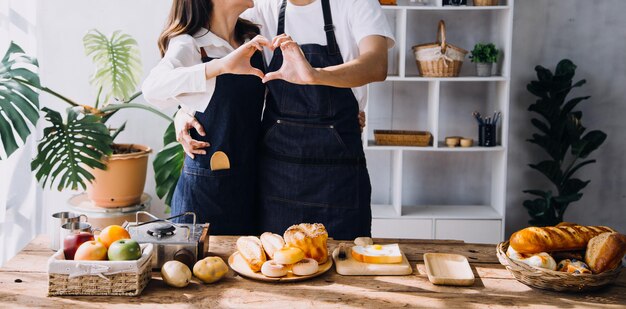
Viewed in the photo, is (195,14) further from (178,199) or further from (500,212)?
(500,212)

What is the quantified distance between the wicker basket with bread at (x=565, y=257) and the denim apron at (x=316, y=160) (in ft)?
2.54

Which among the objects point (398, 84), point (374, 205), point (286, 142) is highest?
point (398, 84)

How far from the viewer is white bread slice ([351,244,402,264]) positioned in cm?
213

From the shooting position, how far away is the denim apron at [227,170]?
2.66 meters

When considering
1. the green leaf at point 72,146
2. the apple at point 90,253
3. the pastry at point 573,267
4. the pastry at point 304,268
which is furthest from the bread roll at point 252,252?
the green leaf at point 72,146

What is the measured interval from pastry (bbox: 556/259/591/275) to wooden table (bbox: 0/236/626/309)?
0.07 metres

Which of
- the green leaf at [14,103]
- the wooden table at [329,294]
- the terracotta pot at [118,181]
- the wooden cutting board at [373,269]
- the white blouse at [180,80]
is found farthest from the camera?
the terracotta pot at [118,181]

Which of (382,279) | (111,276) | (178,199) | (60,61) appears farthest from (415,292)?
(60,61)

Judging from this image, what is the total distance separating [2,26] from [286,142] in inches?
76.2

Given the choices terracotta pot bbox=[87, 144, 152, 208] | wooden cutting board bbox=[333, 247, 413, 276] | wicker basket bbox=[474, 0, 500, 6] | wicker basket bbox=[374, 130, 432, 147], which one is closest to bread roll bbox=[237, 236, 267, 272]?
wooden cutting board bbox=[333, 247, 413, 276]

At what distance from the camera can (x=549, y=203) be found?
4.61 meters

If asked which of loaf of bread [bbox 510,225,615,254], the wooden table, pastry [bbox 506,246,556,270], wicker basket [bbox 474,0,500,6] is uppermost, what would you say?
wicker basket [bbox 474,0,500,6]

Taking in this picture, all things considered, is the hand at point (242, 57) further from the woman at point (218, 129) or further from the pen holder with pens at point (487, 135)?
the pen holder with pens at point (487, 135)

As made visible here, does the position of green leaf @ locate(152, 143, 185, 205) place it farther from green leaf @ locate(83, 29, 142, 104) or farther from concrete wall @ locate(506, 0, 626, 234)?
concrete wall @ locate(506, 0, 626, 234)
